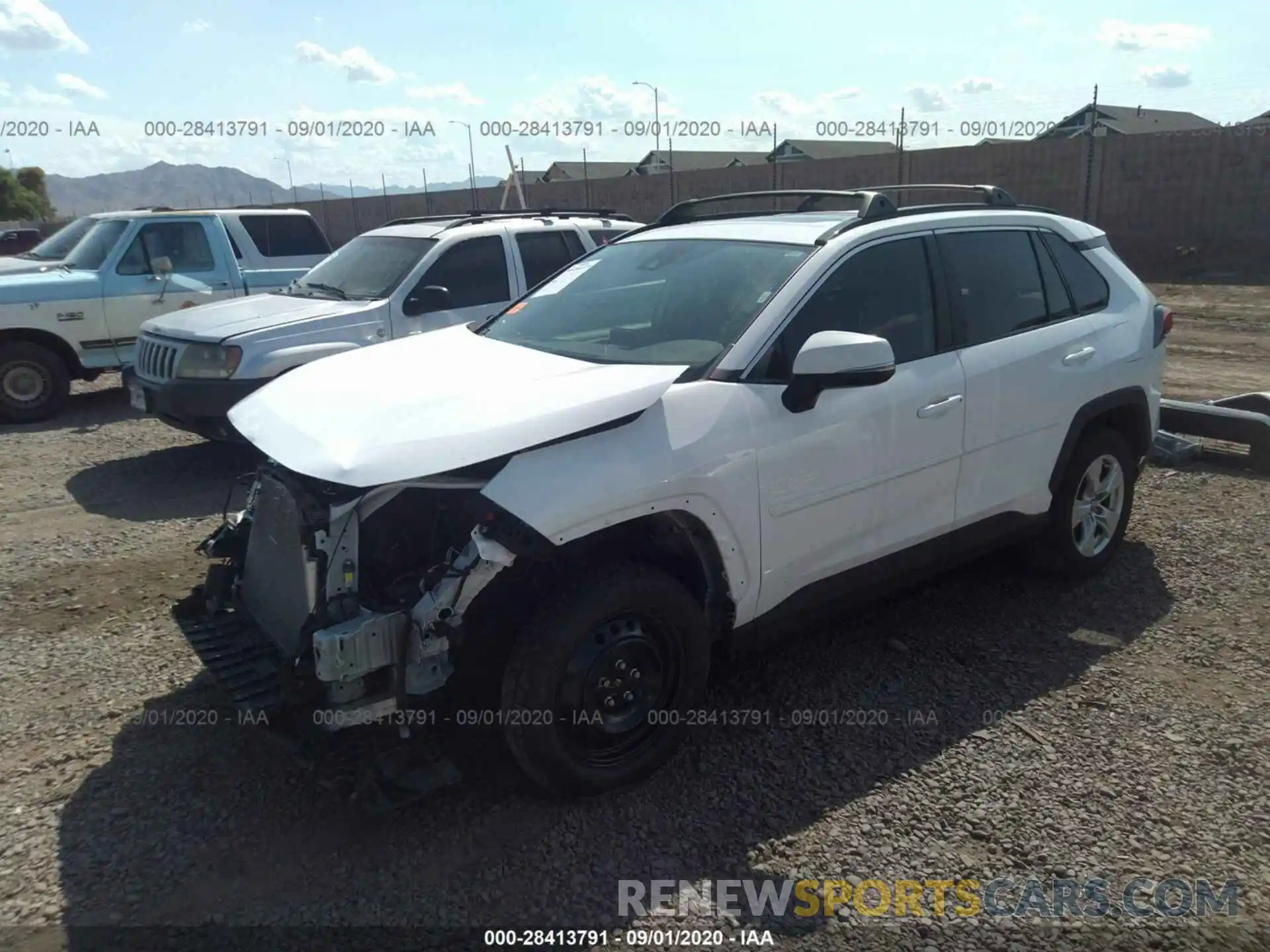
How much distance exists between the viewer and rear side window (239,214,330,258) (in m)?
11.0

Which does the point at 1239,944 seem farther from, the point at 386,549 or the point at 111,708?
the point at 111,708

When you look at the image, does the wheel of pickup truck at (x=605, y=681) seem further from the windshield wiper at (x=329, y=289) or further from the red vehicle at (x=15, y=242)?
the red vehicle at (x=15, y=242)

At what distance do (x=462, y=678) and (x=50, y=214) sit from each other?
238 feet

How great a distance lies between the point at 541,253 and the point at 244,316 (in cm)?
235

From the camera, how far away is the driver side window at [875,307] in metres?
3.66

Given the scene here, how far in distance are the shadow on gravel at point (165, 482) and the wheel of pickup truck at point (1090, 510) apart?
4.69 m

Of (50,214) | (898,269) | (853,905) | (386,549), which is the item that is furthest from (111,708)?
(50,214)

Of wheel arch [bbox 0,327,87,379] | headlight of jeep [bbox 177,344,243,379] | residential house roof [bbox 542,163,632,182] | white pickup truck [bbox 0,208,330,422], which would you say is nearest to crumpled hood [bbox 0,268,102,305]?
white pickup truck [bbox 0,208,330,422]

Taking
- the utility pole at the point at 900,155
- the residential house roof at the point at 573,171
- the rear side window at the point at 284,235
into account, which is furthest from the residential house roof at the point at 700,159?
the rear side window at the point at 284,235

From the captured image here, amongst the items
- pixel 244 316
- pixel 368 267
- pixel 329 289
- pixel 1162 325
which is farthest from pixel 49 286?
pixel 1162 325

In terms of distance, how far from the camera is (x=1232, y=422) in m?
6.81

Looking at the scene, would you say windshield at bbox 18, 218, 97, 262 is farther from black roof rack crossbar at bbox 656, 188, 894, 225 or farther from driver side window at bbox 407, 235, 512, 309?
black roof rack crossbar at bbox 656, 188, 894, 225

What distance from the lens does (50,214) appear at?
63.2m

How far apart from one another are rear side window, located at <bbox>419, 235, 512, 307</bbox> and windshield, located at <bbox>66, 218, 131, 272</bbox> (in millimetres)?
4635
